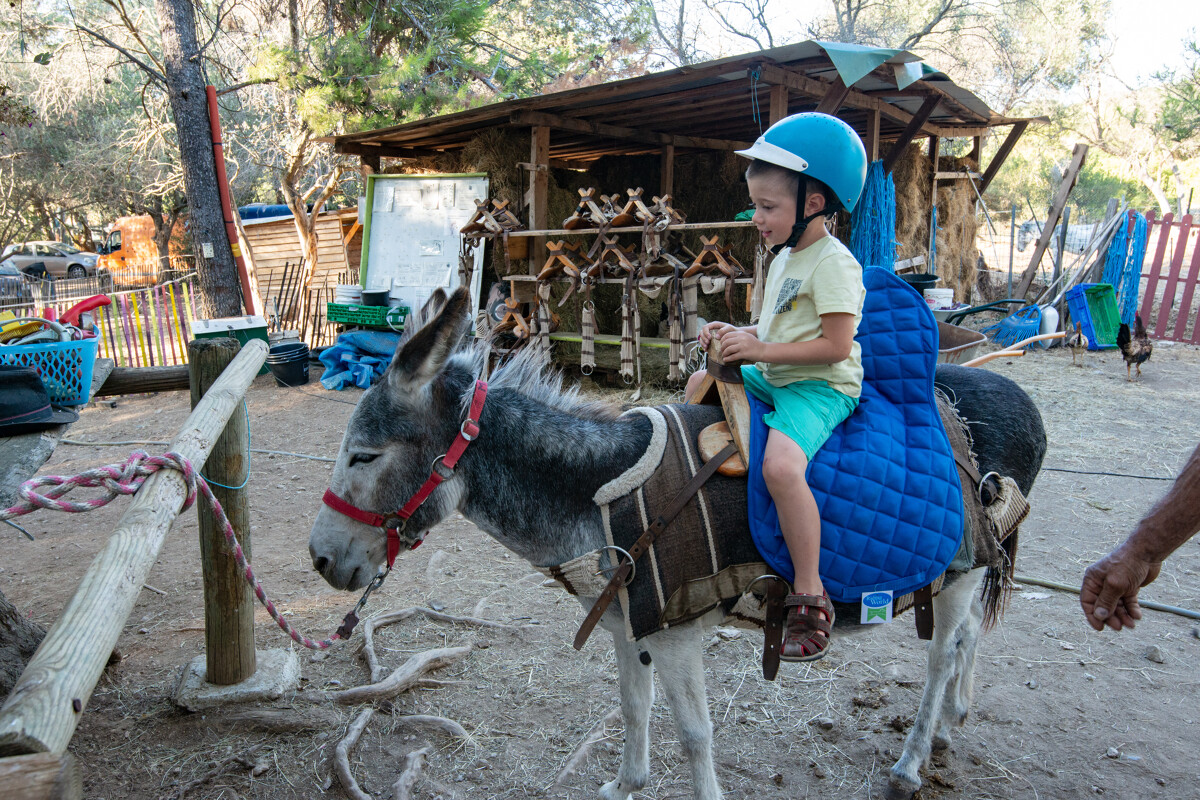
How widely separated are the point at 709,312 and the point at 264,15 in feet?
34.7

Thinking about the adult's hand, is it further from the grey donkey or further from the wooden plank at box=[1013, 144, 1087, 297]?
the wooden plank at box=[1013, 144, 1087, 297]

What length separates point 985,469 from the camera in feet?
8.10

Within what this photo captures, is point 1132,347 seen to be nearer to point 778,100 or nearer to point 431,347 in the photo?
point 778,100

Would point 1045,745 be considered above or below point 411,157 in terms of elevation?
below

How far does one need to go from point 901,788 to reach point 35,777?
2.69 metres

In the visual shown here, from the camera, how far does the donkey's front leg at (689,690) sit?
2.07 m

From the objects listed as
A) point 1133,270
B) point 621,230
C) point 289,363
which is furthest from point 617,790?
point 1133,270

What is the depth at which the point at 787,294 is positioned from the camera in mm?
2133

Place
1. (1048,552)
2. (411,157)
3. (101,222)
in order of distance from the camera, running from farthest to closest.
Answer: (101,222), (411,157), (1048,552)

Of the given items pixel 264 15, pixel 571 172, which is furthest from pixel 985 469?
pixel 264 15

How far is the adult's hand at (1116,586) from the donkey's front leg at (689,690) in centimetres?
104

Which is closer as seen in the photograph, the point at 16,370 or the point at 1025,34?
the point at 16,370

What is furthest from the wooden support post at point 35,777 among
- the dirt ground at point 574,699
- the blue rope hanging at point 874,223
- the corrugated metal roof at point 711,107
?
the blue rope hanging at point 874,223

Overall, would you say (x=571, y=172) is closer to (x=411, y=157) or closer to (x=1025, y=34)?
(x=411, y=157)
